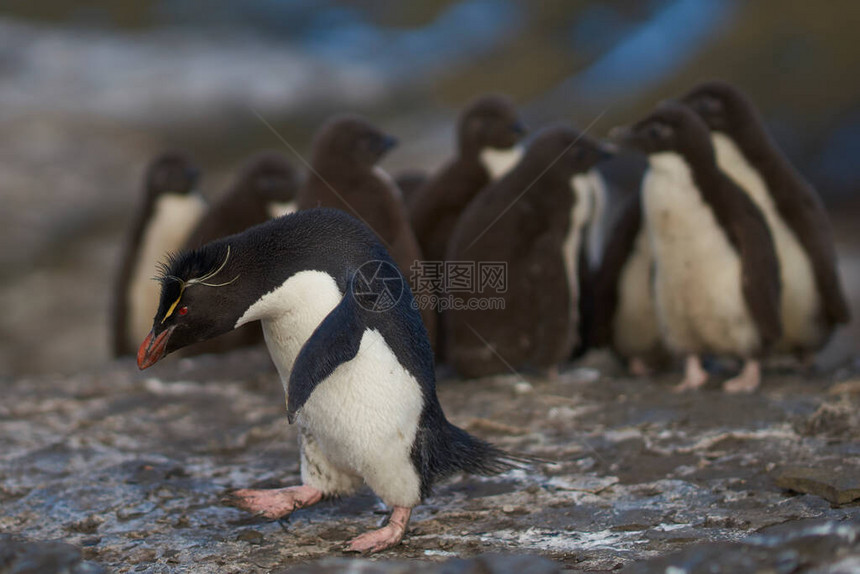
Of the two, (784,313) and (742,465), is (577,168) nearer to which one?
(784,313)

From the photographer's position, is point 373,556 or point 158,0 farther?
point 158,0

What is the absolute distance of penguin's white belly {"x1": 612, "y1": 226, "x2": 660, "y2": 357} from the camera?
511 cm

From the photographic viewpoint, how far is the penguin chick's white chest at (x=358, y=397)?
106 inches

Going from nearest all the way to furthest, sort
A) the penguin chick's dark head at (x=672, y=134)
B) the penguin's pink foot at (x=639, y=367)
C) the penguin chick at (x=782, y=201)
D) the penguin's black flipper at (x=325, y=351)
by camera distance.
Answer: the penguin's black flipper at (x=325, y=351) → the penguin chick's dark head at (x=672, y=134) → the penguin chick at (x=782, y=201) → the penguin's pink foot at (x=639, y=367)

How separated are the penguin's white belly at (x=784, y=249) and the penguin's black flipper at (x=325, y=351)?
296 cm

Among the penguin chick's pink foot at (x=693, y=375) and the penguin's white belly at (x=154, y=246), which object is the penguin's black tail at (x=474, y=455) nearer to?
the penguin chick's pink foot at (x=693, y=375)

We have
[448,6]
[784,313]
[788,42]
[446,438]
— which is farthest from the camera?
[448,6]

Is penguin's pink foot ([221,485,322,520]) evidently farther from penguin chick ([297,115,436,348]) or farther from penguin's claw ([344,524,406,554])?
penguin chick ([297,115,436,348])

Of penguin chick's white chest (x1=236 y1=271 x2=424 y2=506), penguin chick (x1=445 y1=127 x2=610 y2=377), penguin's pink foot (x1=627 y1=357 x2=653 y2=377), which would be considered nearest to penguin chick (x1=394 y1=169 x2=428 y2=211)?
penguin chick (x1=445 y1=127 x2=610 y2=377)

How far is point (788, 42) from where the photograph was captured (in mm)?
15180

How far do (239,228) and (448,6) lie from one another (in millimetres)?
16078

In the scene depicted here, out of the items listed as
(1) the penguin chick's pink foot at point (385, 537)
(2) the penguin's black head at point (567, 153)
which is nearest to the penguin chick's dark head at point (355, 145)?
(2) the penguin's black head at point (567, 153)

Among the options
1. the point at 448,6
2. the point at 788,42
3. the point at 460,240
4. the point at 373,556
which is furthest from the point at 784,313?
the point at 448,6

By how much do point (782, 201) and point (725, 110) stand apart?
0.55m
